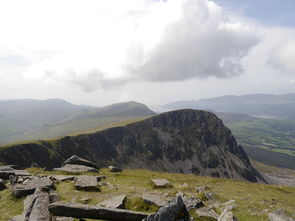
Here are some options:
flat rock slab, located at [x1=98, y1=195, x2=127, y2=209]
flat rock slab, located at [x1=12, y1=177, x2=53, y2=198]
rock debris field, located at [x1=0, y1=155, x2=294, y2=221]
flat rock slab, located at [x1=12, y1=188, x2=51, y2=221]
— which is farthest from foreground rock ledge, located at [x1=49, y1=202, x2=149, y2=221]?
flat rock slab, located at [x1=12, y1=177, x2=53, y2=198]

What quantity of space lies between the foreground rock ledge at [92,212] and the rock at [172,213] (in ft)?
7.85

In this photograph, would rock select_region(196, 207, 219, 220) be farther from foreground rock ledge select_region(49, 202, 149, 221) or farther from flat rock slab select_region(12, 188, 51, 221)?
flat rock slab select_region(12, 188, 51, 221)

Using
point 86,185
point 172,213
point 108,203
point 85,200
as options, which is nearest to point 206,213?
point 172,213

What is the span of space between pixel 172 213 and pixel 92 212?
6.08 metres

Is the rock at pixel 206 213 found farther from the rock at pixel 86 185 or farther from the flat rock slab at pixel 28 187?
the flat rock slab at pixel 28 187

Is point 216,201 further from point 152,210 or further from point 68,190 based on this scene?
point 68,190

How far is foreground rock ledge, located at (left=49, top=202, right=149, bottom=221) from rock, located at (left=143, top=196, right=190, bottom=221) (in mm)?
2393

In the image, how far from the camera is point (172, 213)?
13.0m

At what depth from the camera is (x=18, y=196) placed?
2088 cm

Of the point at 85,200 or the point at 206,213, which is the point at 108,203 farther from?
the point at 206,213

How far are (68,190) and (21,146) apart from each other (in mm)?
136260

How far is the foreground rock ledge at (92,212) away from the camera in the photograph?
49.9 ft

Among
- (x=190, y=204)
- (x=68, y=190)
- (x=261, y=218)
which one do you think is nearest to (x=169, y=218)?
(x=190, y=204)

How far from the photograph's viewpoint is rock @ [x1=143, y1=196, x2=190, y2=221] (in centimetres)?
1282
